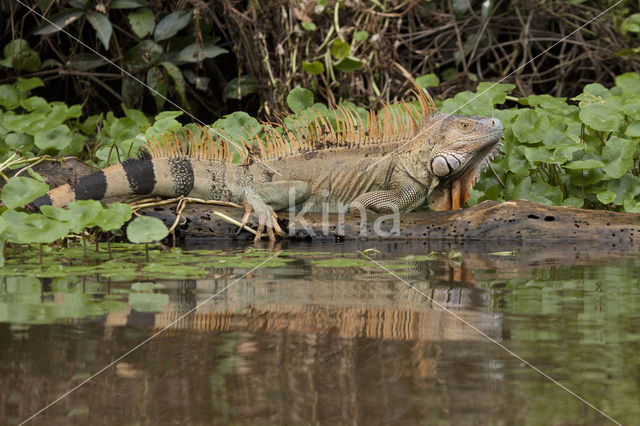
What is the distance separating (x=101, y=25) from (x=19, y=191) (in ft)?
12.9

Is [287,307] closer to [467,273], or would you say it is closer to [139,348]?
[139,348]

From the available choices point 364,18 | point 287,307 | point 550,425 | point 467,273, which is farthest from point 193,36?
point 550,425

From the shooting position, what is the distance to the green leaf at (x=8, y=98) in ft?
24.1

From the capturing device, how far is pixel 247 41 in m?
7.73

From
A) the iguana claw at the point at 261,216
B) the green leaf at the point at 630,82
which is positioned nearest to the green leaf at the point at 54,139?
the iguana claw at the point at 261,216

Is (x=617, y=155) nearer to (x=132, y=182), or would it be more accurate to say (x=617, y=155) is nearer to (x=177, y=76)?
(x=132, y=182)

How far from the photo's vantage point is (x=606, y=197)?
17.3 feet

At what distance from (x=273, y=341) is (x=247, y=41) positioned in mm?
6000

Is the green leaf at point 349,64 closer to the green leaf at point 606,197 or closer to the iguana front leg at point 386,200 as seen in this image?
the iguana front leg at point 386,200

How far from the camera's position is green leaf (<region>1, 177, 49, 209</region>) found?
384 cm

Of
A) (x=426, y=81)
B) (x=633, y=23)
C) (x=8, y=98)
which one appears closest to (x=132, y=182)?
(x=8, y=98)

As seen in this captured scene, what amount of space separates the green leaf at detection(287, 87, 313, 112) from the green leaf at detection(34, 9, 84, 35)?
2397mm

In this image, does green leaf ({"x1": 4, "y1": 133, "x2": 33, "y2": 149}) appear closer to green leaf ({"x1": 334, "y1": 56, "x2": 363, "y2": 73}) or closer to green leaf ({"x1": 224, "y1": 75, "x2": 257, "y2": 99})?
green leaf ({"x1": 224, "y1": 75, "x2": 257, "y2": 99})

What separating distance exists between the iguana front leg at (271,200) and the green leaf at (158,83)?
9.22ft
